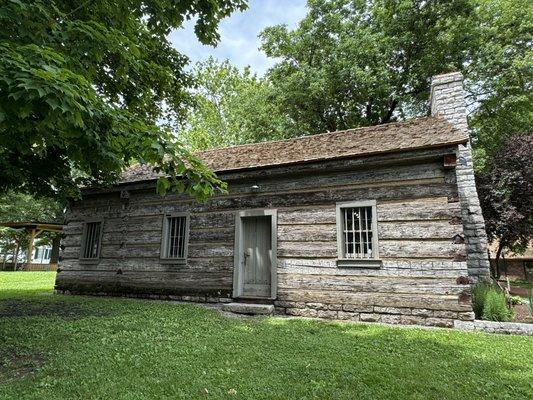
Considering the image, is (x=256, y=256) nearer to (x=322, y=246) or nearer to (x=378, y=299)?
(x=322, y=246)

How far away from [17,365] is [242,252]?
5685 mm

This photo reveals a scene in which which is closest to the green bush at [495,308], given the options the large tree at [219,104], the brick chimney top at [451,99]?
the brick chimney top at [451,99]

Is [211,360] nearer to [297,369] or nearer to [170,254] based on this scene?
[297,369]

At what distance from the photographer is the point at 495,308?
7.06m

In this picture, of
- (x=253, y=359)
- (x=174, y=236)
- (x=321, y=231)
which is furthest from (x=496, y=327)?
(x=174, y=236)

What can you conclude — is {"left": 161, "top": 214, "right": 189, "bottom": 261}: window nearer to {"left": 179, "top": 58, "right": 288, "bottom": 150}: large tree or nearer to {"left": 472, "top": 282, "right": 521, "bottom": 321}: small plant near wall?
{"left": 472, "top": 282, "right": 521, "bottom": 321}: small plant near wall

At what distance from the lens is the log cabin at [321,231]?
7387 mm

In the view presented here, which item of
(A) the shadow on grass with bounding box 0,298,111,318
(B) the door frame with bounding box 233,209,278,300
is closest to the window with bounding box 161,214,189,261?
(B) the door frame with bounding box 233,209,278,300

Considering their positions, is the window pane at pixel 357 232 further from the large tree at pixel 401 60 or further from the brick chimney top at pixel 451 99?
the large tree at pixel 401 60

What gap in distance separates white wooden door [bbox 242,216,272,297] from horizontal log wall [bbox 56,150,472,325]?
1.36 ft

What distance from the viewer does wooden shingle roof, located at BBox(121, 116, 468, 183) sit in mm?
7844

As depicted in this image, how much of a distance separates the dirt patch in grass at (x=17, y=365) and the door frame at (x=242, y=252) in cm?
506

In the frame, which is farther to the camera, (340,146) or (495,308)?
(340,146)

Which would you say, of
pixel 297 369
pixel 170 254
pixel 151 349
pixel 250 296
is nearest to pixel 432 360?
pixel 297 369
